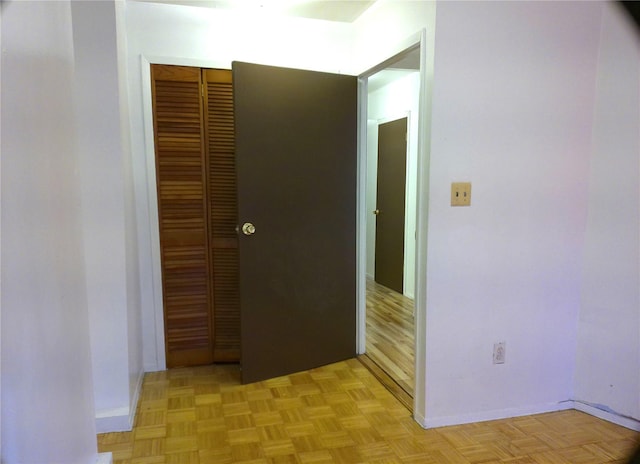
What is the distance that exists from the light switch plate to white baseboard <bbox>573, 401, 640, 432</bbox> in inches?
49.5

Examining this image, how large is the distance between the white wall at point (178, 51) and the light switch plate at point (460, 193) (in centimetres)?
130

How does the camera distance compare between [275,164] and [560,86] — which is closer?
[560,86]

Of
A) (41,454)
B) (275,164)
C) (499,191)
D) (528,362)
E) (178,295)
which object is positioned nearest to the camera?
(41,454)

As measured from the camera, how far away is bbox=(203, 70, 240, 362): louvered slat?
2.59 meters

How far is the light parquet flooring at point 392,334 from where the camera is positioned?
2.69 m

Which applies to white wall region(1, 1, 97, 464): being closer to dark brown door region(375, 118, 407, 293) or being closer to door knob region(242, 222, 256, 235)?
door knob region(242, 222, 256, 235)

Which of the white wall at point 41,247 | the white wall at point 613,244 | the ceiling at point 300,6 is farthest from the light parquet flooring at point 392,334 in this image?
the ceiling at point 300,6

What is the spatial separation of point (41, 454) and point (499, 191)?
194 centimetres

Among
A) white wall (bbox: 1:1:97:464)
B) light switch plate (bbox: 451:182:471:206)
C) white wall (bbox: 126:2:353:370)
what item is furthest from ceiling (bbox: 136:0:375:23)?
white wall (bbox: 1:1:97:464)

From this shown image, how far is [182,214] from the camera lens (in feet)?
8.54

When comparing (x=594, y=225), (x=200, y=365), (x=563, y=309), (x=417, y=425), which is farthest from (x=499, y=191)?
(x=200, y=365)

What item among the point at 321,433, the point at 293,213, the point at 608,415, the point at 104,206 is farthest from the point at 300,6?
the point at 608,415

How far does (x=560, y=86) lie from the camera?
2039 millimetres

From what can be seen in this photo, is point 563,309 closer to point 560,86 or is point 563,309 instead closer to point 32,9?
point 560,86
